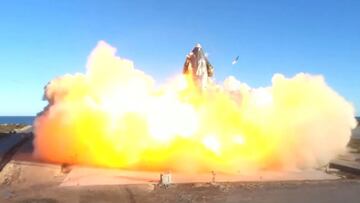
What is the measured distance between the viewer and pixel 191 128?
147 ft

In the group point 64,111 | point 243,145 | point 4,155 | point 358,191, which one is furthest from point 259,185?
point 4,155

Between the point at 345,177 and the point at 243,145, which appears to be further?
the point at 243,145

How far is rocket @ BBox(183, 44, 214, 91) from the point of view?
50.1 m

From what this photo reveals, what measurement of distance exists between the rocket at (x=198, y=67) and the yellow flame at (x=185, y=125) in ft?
Answer: 4.81

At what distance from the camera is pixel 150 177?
1470 inches

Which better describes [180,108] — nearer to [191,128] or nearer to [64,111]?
[191,128]

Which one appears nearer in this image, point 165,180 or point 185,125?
point 165,180

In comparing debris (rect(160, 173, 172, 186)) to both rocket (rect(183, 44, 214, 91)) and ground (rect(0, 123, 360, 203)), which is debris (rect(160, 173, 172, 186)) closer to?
ground (rect(0, 123, 360, 203))

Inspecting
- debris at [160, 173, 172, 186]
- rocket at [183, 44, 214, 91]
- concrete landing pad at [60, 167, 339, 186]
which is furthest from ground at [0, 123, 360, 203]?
rocket at [183, 44, 214, 91]

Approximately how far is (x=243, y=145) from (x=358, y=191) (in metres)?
15.0

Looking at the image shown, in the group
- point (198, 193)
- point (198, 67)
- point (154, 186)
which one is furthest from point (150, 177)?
point (198, 67)

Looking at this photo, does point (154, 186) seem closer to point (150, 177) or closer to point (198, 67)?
point (150, 177)

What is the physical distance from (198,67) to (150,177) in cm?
1651

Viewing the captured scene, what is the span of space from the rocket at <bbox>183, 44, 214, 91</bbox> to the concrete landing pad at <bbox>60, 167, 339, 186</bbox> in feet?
43.4
